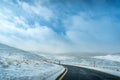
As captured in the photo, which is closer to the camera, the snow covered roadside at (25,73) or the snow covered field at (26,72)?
the snow covered roadside at (25,73)

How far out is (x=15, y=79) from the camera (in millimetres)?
13945

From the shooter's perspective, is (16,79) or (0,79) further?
(16,79)

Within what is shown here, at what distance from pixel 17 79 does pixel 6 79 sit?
800mm

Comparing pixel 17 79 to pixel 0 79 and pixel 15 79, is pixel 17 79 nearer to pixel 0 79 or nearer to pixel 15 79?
pixel 15 79

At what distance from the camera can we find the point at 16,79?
45.8ft

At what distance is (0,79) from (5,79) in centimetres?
39

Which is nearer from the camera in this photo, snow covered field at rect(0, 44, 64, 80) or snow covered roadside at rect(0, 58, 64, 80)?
snow covered roadside at rect(0, 58, 64, 80)

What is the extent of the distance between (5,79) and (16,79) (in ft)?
2.68

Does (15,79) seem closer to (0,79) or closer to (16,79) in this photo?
(16,79)

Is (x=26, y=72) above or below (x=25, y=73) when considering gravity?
above

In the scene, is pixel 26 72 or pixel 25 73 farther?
pixel 26 72

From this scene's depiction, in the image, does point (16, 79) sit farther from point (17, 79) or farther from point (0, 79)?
point (0, 79)

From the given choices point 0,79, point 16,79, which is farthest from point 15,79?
point 0,79

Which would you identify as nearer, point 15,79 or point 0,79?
point 0,79
